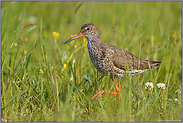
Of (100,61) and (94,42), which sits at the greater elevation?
(94,42)

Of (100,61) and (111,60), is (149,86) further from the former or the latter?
(100,61)

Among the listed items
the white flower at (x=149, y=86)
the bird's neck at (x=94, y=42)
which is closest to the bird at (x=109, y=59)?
the bird's neck at (x=94, y=42)

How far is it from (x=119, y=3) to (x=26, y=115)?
25.8 feet

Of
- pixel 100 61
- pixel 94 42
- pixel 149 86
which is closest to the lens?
pixel 149 86

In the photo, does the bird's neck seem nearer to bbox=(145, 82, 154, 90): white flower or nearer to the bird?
the bird

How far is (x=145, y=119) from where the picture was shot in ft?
12.2

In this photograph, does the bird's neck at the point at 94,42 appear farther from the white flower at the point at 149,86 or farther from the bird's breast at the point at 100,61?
the white flower at the point at 149,86

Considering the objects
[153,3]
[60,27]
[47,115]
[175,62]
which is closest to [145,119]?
[47,115]

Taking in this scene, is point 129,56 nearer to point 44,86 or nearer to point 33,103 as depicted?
point 44,86

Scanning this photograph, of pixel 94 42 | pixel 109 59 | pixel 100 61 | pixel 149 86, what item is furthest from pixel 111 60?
pixel 149 86

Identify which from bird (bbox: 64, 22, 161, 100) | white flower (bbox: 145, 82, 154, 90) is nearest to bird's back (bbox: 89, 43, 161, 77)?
bird (bbox: 64, 22, 161, 100)

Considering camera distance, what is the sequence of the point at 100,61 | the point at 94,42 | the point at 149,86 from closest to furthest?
1. the point at 149,86
2. the point at 100,61
3. the point at 94,42

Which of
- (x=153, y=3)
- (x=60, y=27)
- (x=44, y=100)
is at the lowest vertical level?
(x=44, y=100)

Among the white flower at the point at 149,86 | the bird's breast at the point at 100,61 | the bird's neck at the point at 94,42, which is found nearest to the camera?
the white flower at the point at 149,86
